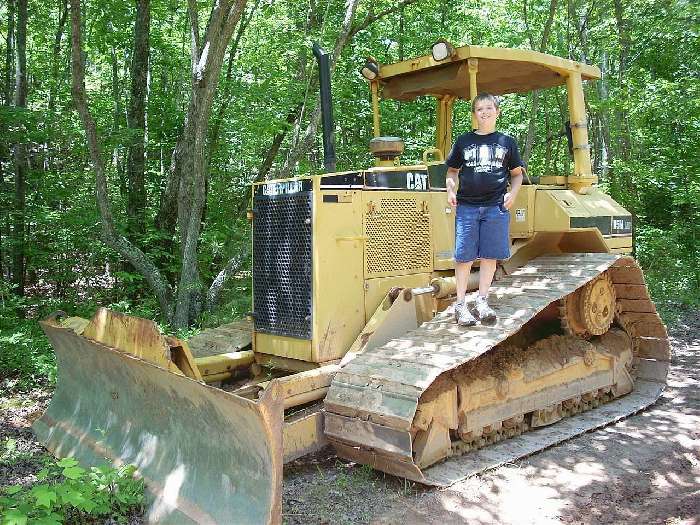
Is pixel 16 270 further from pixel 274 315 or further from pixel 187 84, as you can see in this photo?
pixel 274 315

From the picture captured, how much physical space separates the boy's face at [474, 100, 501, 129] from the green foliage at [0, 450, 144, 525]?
134 inches

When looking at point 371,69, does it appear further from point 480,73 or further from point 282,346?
point 282,346

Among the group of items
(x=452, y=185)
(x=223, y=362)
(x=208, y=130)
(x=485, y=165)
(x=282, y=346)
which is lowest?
(x=223, y=362)

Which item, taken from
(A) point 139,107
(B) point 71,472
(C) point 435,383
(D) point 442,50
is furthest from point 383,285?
(A) point 139,107

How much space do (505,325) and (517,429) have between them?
1.08 metres

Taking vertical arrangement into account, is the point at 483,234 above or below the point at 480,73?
below

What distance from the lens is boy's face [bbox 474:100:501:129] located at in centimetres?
491

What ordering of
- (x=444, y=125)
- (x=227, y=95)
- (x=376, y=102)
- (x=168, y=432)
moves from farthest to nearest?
(x=227, y=95), (x=444, y=125), (x=376, y=102), (x=168, y=432)

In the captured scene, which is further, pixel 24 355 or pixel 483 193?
pixel 24 355

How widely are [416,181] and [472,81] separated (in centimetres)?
94

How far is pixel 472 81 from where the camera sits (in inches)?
216

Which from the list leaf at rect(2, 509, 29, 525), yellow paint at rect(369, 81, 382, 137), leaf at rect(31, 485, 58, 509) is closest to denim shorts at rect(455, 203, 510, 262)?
yellow paint at rect(369, 81, 382, 137)

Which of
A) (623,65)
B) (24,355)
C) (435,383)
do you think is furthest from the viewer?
(623,65)

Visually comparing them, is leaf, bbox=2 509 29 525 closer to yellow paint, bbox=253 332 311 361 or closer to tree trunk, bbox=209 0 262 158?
yellow paint, bbox=253 332 311 361
